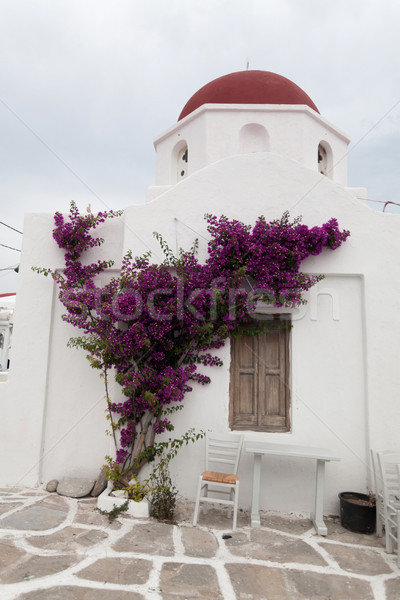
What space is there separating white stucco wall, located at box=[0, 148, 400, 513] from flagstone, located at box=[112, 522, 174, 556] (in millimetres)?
863

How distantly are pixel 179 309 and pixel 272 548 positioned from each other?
114 inches

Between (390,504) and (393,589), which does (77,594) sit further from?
(390,504)

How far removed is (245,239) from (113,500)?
3696 mm

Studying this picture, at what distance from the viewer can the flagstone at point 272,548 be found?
409 centimetres

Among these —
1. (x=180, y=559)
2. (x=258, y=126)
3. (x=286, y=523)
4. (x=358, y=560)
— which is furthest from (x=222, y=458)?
(x=258, y=126)

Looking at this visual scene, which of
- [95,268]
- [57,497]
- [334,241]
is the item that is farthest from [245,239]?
[57,497]

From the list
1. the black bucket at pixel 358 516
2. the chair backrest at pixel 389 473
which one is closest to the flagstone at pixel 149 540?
the black bucket at pixel 358 516

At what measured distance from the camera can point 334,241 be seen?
18.1 ft

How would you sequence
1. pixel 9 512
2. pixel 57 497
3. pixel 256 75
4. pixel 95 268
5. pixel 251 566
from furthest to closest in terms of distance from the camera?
pixel 256 75 < pixel 95 268 < pixel 57 497 < pixel 9 512 < pixel 251 566

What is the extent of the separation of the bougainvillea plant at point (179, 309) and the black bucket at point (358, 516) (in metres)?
2.10

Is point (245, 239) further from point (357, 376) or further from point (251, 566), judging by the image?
point (251, 566)

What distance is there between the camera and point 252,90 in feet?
27.0

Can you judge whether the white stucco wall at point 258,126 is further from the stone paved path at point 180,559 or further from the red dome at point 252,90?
the stone paved path at point 180,559

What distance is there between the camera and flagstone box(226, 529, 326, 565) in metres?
4.09
